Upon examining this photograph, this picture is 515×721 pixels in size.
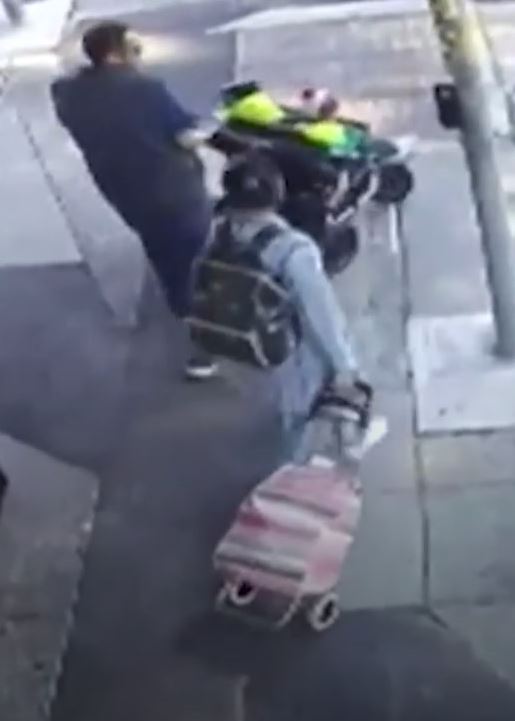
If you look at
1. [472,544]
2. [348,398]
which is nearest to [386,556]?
[472,544]

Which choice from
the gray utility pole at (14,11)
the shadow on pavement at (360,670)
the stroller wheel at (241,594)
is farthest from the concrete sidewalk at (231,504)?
the gray utility pole at (14,11)

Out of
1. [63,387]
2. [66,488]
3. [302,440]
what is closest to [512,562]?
[302,440]

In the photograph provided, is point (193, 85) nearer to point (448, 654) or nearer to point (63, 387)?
point (63, 387)

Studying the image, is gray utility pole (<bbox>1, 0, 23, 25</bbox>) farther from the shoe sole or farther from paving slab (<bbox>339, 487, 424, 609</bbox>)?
paving slab (<bbox>339, 487, 424, 609</bbox>)

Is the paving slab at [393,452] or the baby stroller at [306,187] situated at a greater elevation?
the baby stroller at [306,187]

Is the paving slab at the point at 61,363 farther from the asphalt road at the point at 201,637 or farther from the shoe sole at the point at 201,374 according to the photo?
the shoe sole at the point at 201,374

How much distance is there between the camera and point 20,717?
6.97 m

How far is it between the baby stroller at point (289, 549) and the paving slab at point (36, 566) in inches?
28.7

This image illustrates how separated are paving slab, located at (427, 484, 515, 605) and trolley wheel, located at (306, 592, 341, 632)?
0.39 metres

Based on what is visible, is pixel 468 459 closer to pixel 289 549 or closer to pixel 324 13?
pixel 289 549

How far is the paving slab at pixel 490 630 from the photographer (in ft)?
22.2

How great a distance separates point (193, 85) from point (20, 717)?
7362 mm

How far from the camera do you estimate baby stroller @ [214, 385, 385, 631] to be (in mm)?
7039

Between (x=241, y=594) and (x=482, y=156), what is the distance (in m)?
2.48
